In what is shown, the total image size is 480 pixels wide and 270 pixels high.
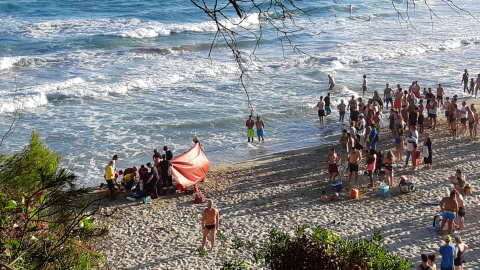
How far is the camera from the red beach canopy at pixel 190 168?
14.3 metres

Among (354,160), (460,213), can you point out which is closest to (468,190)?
(460,213)

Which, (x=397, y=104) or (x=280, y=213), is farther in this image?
(x=397, y=104)

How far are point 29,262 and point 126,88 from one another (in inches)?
865

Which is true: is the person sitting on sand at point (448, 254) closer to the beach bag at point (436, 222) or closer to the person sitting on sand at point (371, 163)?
the beach bag at point (436, 222)

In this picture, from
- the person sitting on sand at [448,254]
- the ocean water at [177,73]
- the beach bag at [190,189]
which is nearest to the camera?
the person sitting on sand at [448,254]

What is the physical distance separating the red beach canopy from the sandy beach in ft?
1.11

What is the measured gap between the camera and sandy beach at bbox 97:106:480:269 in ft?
36.2

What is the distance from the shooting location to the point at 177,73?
94.2ft

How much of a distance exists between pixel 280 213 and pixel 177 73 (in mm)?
17016

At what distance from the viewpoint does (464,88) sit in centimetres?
2341

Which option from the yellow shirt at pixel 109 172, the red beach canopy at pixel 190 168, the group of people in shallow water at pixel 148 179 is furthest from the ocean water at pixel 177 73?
the red beach canopy at pixel 190 168

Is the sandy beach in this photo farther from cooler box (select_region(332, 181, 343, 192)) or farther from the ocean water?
the ocean water

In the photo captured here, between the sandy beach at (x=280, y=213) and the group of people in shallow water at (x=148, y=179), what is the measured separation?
1.10 feet

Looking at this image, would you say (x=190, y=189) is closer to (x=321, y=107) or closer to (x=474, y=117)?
(x=321, y=107)
